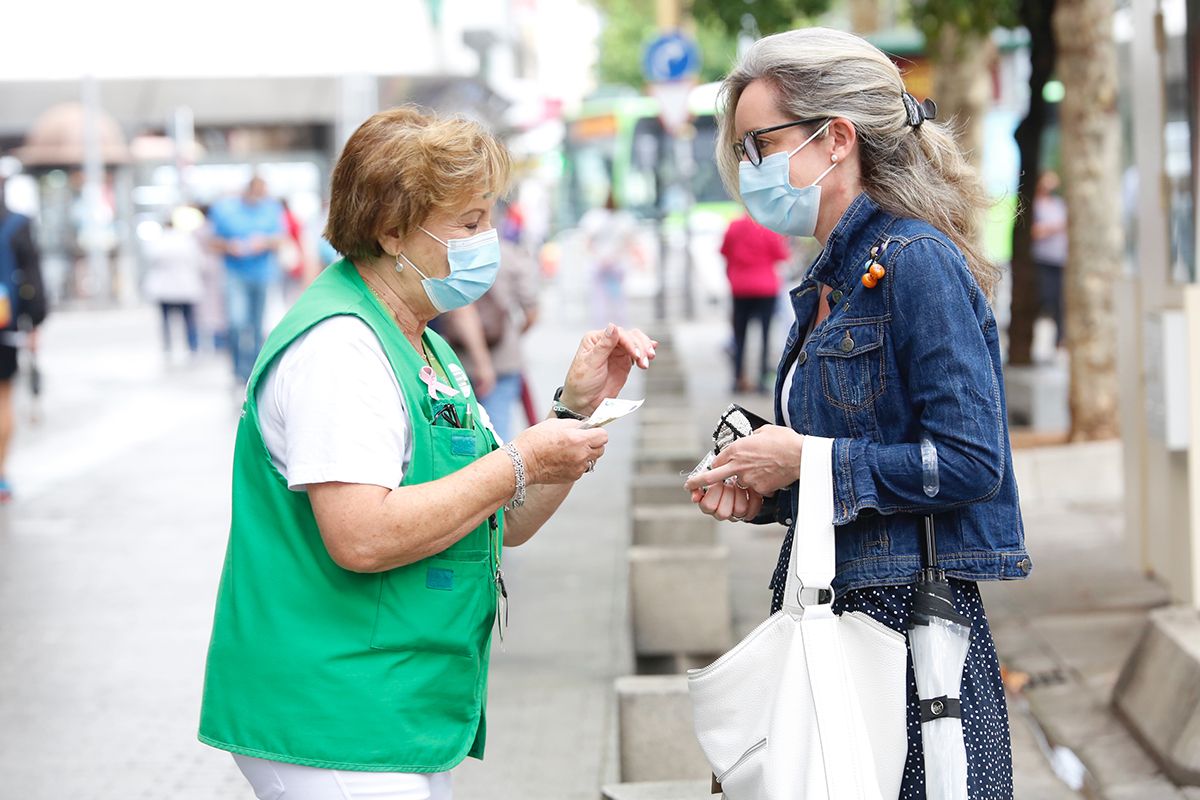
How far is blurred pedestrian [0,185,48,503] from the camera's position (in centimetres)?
977

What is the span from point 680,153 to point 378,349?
26.0m

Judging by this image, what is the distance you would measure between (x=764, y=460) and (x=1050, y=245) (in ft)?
52.4

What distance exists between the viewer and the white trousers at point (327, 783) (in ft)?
8.39

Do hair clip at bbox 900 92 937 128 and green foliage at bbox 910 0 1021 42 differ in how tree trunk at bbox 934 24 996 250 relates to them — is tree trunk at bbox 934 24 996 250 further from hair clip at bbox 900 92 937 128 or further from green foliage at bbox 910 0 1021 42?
hair clip at bbox 900 92 937 128

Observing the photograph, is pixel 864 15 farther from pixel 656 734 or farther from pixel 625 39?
pixel 625 39

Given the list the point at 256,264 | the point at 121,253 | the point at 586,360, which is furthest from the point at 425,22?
the point at 586,360

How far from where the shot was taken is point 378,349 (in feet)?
8.48

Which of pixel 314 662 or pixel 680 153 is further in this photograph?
pixel 680 153

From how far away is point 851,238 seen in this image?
8.61 feet

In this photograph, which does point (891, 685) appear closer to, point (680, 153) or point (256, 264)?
point (256, 264)

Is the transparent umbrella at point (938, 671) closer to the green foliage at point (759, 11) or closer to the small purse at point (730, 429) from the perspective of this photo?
the small purse at point (730, 429)

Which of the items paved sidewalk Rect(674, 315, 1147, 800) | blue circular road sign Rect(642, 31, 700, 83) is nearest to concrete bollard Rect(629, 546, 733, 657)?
paved sidewalk Rect(674, 315, 1147, 800)

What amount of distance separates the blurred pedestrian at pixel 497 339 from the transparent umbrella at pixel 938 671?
502 cm

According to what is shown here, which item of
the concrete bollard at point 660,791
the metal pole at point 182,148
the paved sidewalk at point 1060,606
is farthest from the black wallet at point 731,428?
the metal pole at point 182,148
